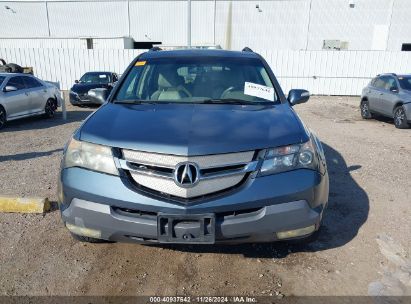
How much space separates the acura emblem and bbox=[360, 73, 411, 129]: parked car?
9458 millimetres

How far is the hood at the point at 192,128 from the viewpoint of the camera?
250 cm

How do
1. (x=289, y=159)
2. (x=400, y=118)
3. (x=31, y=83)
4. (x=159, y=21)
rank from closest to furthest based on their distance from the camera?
(x=289, y=159) → (x=400, y=118) → (x=31, y=83) → (x=159, y=21)

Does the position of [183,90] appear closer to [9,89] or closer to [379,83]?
[9,89]

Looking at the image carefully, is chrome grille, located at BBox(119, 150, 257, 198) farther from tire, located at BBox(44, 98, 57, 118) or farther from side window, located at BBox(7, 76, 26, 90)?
tire, located at BBox(44, 98, 57, 118)

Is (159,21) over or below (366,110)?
over

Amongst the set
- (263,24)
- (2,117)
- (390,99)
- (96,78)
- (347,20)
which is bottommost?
(2,117)

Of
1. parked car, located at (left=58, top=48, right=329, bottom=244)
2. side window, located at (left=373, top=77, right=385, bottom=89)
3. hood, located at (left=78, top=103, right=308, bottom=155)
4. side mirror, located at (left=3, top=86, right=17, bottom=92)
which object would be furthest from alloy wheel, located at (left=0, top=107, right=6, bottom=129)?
side window, located at (left=373, top=77, right=385, bottom=89)

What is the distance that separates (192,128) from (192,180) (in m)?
0.47

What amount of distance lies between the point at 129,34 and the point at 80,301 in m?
31.2

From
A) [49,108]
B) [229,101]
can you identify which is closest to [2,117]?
[49,108]

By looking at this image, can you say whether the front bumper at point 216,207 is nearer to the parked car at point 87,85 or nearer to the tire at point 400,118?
the tire at point 400,118

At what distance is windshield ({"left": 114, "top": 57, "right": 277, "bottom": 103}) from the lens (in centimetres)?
361

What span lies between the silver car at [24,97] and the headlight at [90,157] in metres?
8.01

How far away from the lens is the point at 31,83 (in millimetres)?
10797
